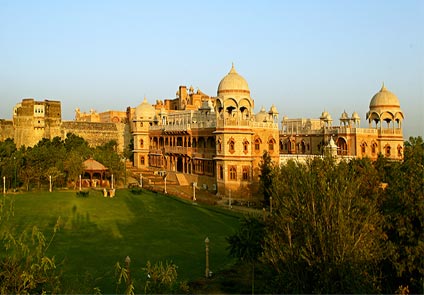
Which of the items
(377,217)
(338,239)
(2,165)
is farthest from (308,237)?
(2,165)

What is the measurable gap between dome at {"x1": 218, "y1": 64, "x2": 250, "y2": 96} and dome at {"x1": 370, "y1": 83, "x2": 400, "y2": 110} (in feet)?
54.0

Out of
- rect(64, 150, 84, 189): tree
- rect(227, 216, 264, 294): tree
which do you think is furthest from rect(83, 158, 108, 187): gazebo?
rect(227, 216, 264, 294): tree

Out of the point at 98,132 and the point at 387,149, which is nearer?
the point at 387,149

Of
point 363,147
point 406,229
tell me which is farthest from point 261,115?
point 406,229

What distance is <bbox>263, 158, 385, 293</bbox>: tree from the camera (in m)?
11.9

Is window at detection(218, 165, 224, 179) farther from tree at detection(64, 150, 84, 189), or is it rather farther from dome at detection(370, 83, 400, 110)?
dome at detection(370, 83, 400, 110)

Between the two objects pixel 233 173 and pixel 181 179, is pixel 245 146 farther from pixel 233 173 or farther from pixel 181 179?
pixel 181 179

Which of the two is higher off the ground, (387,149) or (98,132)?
(98,132)

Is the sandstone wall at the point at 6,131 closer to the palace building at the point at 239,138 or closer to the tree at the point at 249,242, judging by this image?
the palace building at the point at 239,138

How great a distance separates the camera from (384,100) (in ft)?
160

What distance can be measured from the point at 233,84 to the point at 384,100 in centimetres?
1871

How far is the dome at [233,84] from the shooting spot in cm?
4072

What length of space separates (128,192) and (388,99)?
29.7 meters

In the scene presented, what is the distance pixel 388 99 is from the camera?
48.8 metres
